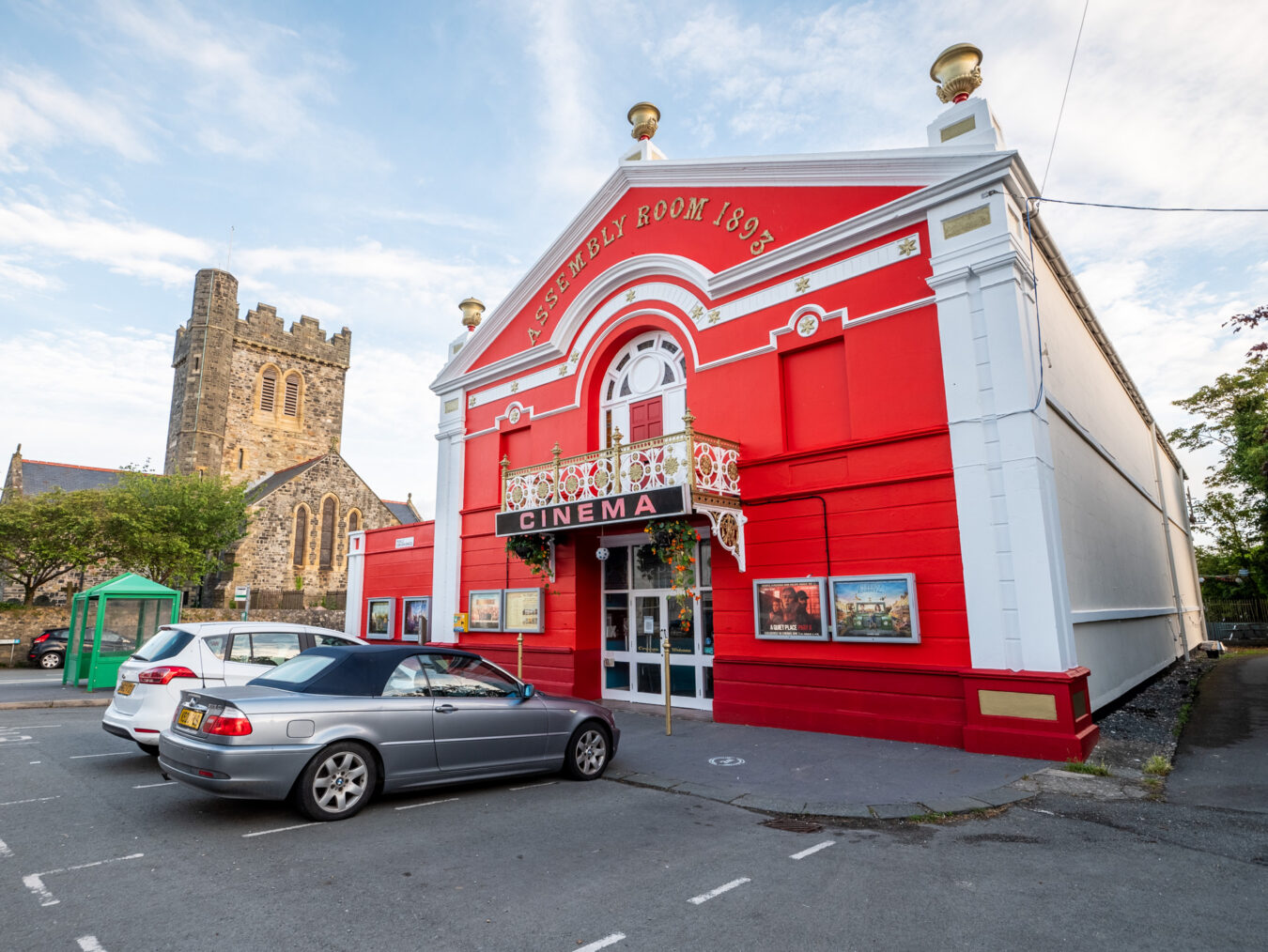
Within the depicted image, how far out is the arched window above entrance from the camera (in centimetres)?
1269

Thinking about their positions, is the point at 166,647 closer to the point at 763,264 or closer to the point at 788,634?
the point at 788,634

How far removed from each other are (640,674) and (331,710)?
7.74 m

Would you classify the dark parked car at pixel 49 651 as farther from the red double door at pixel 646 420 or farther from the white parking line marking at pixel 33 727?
the red double door at pixel 646 420

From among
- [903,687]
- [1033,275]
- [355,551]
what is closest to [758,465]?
[903,687]

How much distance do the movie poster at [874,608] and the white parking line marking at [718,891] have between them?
5.27 m

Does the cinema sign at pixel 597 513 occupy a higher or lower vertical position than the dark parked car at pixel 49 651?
higher

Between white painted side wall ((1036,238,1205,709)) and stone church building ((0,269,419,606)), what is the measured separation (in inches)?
1205

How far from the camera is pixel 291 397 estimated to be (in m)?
44.5

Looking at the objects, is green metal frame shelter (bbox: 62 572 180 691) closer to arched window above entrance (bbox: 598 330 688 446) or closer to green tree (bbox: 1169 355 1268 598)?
arched window above entrance (bbox: 598 330 688 446)

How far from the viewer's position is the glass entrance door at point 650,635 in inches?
460

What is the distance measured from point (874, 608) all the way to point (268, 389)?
4374 cm

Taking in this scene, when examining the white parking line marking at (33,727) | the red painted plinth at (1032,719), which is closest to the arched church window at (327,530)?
the white parking line marking at (33,727)

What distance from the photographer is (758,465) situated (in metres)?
10.8

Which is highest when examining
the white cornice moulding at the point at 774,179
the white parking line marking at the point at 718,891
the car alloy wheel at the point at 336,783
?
the white cornice moulding at the point at 774,179
